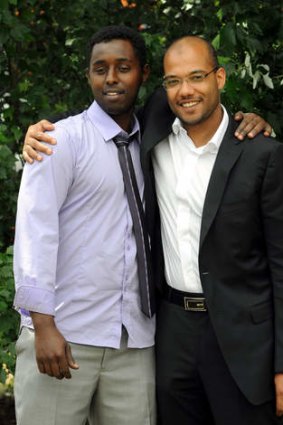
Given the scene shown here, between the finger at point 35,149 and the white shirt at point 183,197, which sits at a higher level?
the finger at point 35,149

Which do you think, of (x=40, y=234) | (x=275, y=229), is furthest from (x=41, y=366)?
(x=275, y=229)

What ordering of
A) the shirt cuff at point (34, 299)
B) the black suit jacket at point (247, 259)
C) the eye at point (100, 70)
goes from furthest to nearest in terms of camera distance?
1. the eye at point (100, 70)
2. the black suit jacket at point (247, 259)
3. the shirt cuff at point (34, 299)

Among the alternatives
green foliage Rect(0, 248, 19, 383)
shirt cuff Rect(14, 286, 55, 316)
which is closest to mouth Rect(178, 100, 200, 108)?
shirt cuff Rect(14, 286, 55, 316)

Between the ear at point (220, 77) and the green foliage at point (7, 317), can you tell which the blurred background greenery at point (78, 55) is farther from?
the ear at point (220, 77)

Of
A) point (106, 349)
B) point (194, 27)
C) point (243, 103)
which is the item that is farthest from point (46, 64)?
point (106, 349)

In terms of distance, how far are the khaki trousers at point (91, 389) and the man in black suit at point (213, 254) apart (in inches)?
3.9

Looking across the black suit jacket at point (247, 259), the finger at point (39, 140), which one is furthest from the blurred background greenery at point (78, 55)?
the finger at point (39, 140)

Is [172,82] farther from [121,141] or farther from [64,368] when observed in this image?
[64,368]

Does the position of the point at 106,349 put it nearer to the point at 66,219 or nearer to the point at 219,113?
the point at 66,219

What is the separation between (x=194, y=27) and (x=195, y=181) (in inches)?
88.2

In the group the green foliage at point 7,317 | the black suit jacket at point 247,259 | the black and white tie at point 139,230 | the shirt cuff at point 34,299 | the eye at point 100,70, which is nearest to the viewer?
the shirt cuff at point 34,299

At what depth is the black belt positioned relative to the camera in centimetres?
343

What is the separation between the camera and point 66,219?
335 cm

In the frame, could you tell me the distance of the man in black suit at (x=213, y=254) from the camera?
3.33 m
